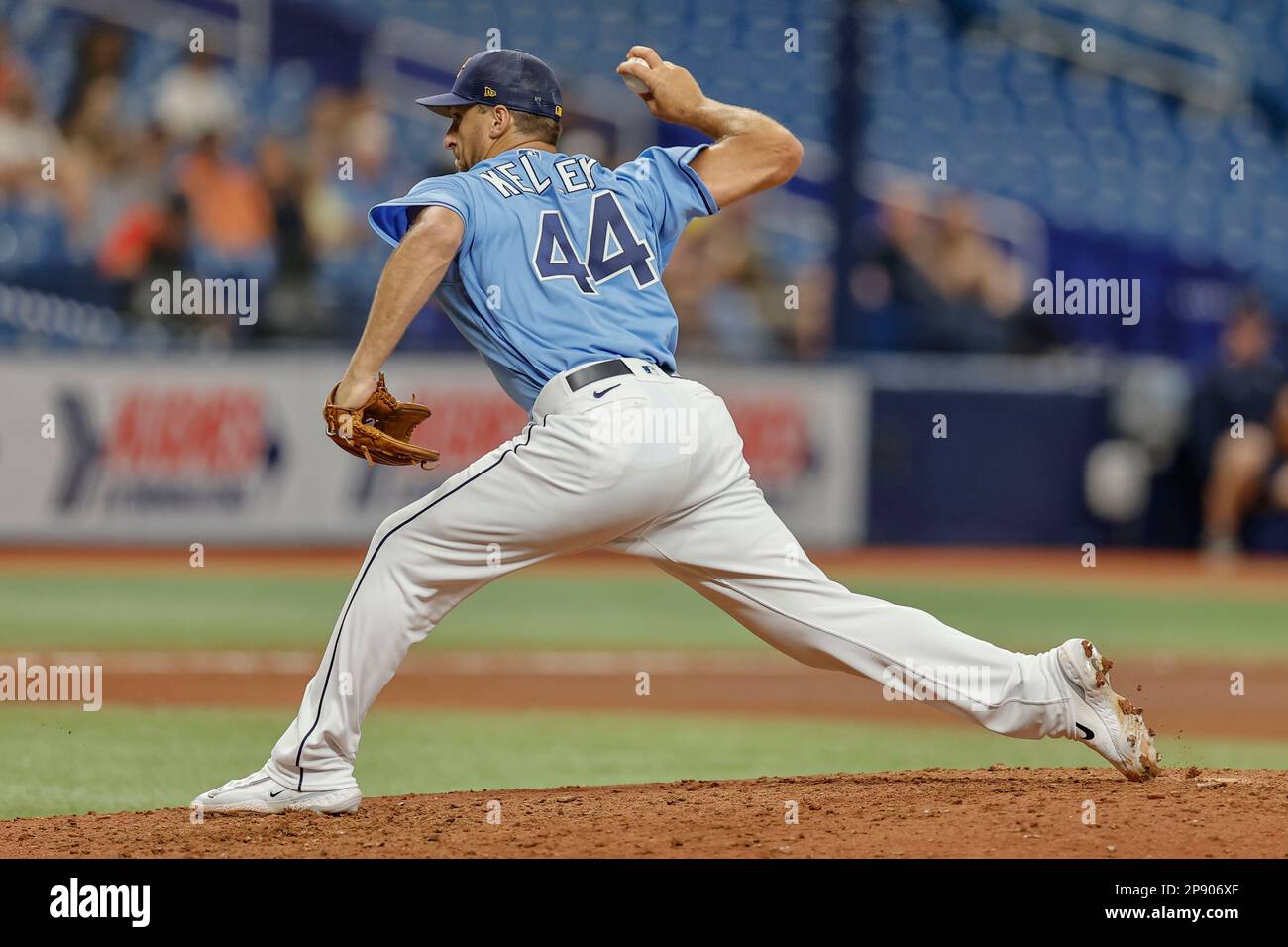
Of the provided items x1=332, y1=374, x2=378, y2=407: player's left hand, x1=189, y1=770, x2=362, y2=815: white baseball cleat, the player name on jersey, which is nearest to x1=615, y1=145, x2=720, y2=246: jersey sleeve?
the player name on jersey

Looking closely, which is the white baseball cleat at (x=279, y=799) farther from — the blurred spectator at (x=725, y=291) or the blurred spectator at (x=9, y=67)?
the blurred spectator at (x=9, y=67)

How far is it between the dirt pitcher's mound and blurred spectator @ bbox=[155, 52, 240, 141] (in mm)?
10705

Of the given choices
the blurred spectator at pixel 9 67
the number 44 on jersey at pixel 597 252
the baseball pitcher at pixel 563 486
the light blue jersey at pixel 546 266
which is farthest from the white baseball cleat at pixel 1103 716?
the blurred spectator at pixel 9 67

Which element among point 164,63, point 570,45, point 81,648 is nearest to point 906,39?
point 570,45

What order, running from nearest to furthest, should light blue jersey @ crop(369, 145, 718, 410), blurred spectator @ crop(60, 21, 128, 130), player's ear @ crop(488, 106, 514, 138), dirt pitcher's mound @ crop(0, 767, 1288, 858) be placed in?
dirt pitcher's mound @ crop(0, 767, 1288, 858) < light blue jersey @ crop(369, 145, 718, 410) < player's ear @ crop(488, 106, 514, 138) < blurred spectator @ crop(60, 21, 128, 130)

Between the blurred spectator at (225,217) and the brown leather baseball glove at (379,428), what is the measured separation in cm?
997

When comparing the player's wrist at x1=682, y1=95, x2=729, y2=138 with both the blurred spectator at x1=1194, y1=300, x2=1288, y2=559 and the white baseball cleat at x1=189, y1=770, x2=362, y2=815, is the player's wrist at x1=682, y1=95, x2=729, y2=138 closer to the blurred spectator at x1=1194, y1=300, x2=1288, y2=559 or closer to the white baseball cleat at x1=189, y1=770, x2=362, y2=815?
the white baseball cleat at x1=189, y1=770, x2=362, y2=815

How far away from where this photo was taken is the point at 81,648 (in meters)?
9.04

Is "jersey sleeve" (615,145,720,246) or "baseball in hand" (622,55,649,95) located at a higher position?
"baseball in hand" (622,55,649,95)

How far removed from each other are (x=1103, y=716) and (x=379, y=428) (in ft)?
6.84

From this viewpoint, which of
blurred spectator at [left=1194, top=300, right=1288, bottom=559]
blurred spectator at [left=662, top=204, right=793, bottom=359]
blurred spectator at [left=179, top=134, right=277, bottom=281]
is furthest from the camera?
blurred spectator at [left=1194, top=300, right=1288, bottom=559]

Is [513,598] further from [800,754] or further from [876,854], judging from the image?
[876,854]

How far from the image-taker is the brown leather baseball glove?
4.35 meters

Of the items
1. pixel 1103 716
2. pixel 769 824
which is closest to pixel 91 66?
pixel 769 824
